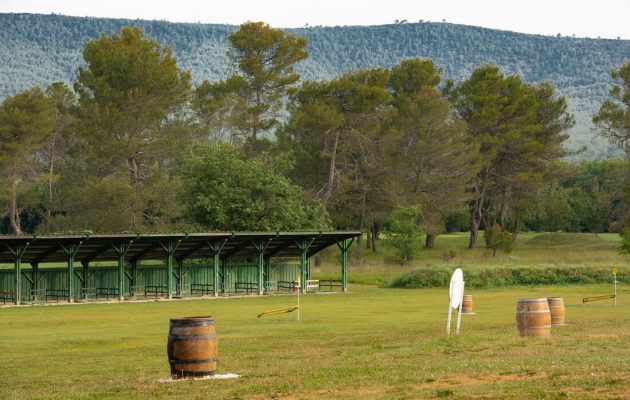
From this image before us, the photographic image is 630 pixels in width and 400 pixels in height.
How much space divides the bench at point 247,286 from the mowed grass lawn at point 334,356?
15.1 metres

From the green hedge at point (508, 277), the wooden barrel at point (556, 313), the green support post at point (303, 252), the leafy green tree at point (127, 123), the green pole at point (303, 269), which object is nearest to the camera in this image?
the wooden barrel at point (556, 313)

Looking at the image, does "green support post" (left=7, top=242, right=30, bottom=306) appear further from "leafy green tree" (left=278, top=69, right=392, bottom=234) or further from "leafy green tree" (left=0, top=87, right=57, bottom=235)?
"leafy green tree" (left=0, top=87, right=57, bottom=235)

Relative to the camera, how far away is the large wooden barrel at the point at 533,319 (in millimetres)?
19344

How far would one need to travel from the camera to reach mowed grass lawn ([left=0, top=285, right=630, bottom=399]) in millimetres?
13117

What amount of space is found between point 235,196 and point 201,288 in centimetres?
1249

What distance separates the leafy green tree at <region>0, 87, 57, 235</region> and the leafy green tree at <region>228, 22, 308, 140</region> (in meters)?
13.5

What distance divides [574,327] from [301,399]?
39.1 ft

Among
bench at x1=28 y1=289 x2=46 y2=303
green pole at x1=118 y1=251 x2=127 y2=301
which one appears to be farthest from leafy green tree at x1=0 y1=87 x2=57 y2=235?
green pole at x1=118 y1=251 x2=127 y2=301

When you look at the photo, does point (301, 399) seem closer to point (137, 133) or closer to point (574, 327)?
point (574, 327)

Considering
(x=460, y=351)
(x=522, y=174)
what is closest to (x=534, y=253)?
(x=522, y=174)

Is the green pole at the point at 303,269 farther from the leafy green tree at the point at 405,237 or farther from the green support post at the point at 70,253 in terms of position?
the leafy green tree at the point at 405,237

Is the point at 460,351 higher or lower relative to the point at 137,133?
lower

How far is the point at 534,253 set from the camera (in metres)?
77.9

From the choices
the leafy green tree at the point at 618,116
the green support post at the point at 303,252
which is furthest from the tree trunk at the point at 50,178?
the leafy green tree at the point at 618,116
